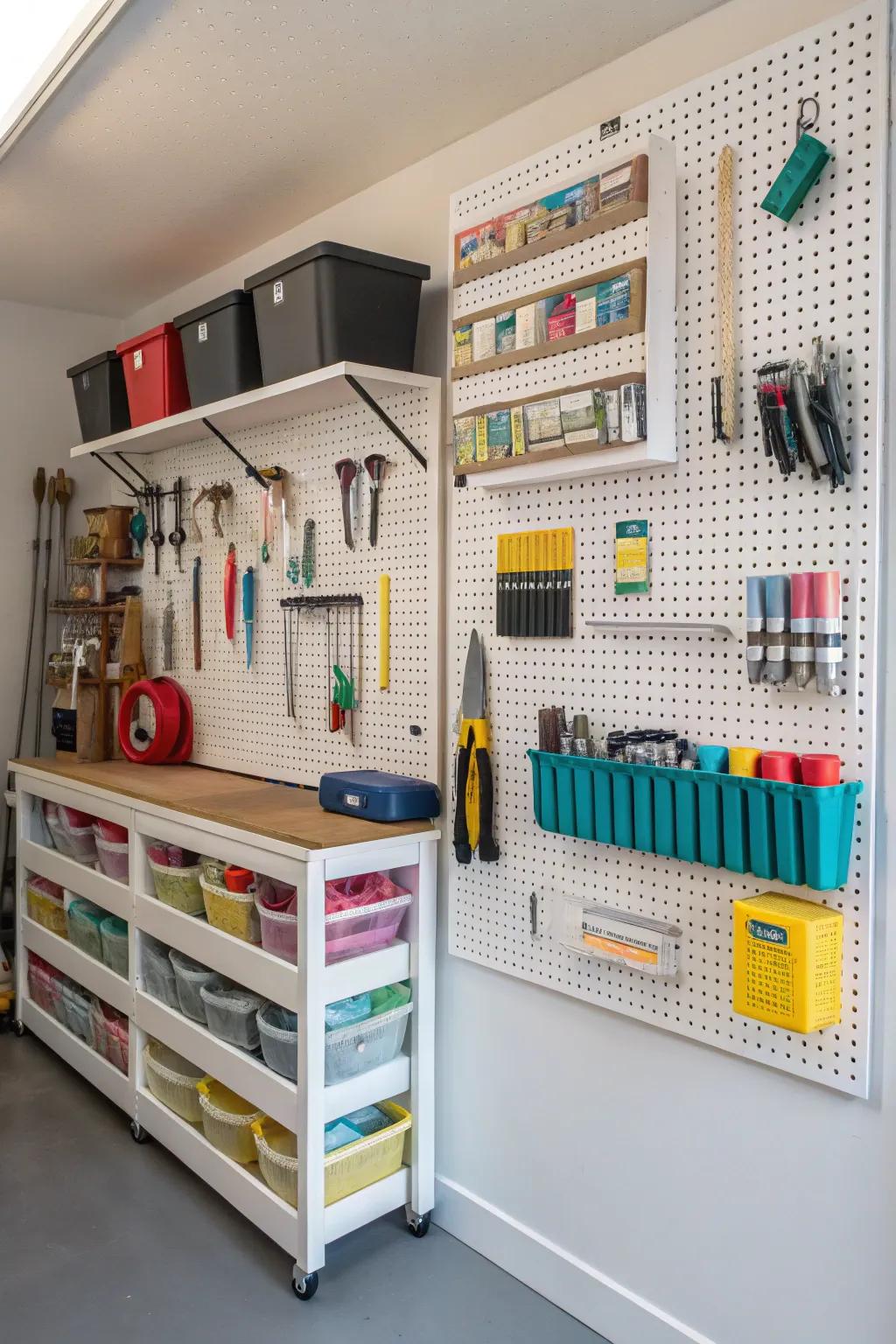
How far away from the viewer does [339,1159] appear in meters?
2.12

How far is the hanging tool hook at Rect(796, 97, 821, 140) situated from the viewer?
5.20 feet

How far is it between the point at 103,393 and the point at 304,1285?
2709 mm

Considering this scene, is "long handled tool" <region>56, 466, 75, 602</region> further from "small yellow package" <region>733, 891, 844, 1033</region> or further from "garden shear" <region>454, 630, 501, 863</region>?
"small yellow package" <region>733, 891, 844, 1033</region>

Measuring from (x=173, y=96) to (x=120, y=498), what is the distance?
6.15ft

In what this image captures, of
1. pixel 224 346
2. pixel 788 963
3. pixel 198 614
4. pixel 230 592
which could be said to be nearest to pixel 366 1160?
pixel 788 963

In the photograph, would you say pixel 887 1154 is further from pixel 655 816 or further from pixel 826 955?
pixel 655 816

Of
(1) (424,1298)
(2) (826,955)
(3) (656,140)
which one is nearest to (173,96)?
(3) (656,140)

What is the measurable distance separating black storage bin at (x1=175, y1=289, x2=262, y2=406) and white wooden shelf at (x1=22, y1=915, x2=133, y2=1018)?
1691 millimetres

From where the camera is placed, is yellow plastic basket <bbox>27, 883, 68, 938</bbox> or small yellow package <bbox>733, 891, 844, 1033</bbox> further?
yellow plastic basket <bbox>27, 883, 68, 938</bbox>

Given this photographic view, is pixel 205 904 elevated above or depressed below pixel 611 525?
below

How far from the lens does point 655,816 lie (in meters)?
1.70

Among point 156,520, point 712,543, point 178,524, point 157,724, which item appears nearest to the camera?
point 712,543

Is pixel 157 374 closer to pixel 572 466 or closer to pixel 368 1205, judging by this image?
pixel 572 466

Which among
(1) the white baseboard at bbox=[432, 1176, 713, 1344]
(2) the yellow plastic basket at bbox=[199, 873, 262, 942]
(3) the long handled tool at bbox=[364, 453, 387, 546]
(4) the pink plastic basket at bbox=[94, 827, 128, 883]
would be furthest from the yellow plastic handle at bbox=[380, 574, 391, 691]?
(1) the white baseboard at bbox=[432, 1176, 713, 1344]
